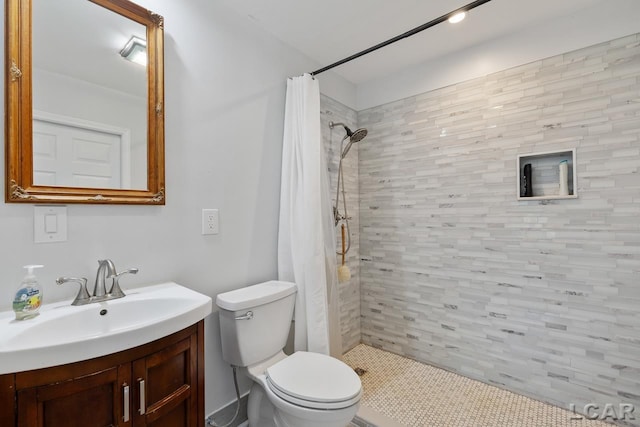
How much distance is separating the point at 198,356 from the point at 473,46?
8.33 ft

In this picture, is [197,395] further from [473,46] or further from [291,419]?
[473,46]

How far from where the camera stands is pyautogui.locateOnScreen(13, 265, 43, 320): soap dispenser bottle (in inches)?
36.9

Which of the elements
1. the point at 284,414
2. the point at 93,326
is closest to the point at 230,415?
the point at 284,414

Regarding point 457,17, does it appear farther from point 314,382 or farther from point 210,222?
point 314,382

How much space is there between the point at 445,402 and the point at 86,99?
2.53 meters

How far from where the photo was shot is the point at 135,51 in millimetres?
1321

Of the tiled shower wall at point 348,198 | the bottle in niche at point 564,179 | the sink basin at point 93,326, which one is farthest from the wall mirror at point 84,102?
the bottle in niche at point 564,179

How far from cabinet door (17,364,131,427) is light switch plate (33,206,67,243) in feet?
1.91

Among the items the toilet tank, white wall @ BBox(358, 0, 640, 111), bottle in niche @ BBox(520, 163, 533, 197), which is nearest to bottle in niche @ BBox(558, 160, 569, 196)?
bottle in niche @ BBox(520, 163, 533, 197)

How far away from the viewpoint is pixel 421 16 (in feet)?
5.84

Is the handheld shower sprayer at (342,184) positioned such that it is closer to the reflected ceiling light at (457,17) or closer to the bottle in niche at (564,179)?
the reflected ceiling light at (457,17)

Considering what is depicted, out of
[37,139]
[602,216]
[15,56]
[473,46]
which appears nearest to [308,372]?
[37,139]

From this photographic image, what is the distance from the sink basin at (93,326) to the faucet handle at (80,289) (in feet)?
0.14

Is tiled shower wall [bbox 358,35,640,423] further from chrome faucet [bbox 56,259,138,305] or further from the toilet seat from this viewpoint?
chrome faucet [bbox 56,259,138,305]
